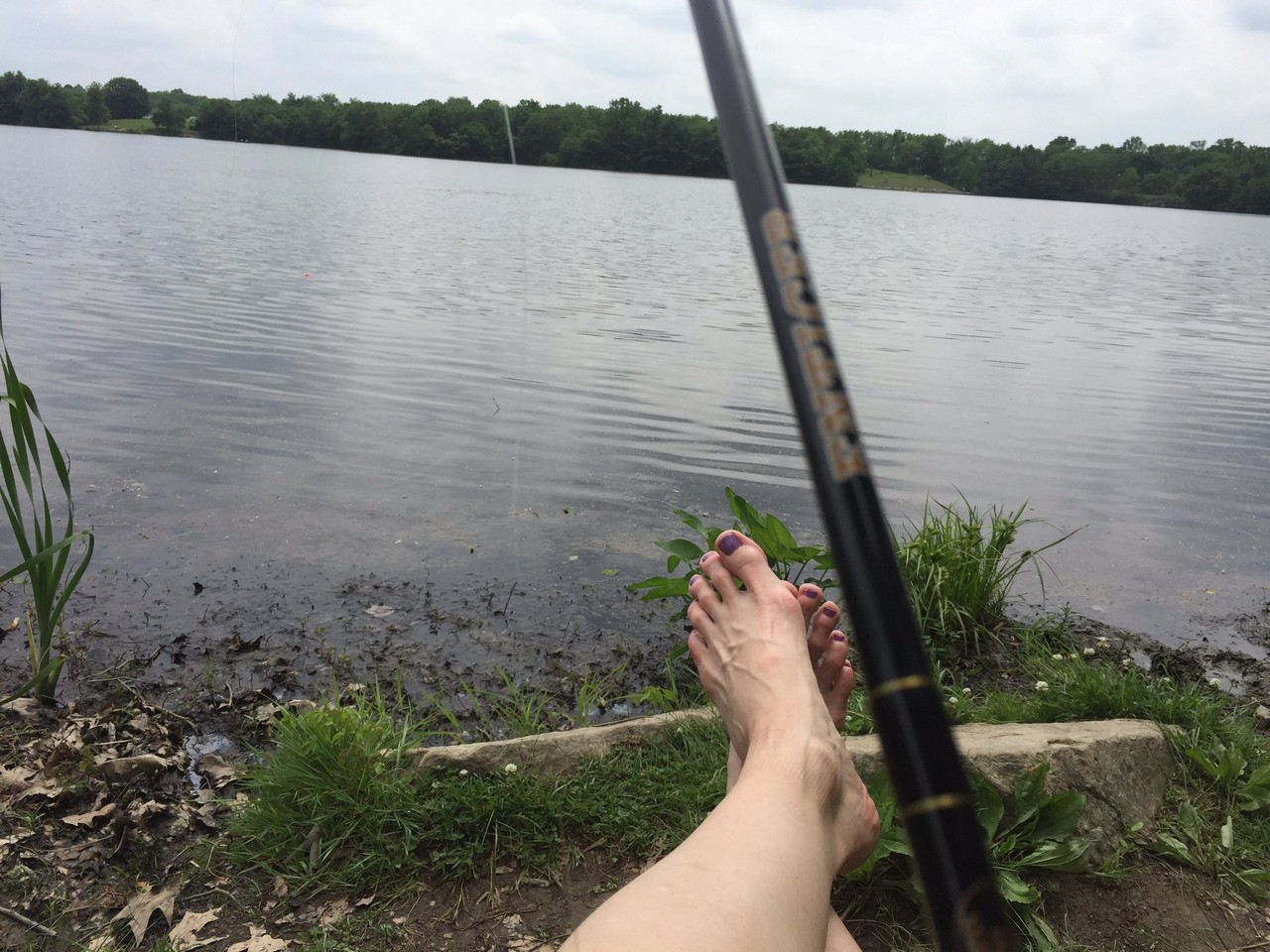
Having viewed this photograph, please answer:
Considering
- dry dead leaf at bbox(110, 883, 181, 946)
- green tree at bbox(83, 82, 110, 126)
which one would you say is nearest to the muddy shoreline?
dry dead leaf at bbox(110, 883, 181, 946)

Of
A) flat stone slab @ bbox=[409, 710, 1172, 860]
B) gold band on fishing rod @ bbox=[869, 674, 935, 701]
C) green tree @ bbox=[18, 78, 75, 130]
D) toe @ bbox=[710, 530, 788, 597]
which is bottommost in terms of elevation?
flat stone slab @ bbox=[409, 710, 1172, 860]

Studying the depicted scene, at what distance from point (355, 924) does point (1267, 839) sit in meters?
2.16

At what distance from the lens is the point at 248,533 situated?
496 cm

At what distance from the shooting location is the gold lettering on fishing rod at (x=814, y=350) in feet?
2.64

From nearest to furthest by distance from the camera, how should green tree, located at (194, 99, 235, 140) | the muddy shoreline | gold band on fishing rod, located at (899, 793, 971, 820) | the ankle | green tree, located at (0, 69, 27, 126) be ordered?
1. gold band on fishing rod, located at (899, 793, 971, 820)
2. the ankle
3. the muddy shoreline
4. green tree, located at (194, 99, 235, 140)
5. green tree, located at (0, 69, 27, 126)

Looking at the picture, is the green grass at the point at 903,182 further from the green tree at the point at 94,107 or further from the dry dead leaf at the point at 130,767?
the dry dead leaf at the point at 130,767

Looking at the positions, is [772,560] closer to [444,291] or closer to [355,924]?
[355,924]

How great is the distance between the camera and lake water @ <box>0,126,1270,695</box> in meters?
4.68

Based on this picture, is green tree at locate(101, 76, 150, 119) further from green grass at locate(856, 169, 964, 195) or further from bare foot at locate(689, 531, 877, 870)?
green grass at locate(856, 169, 964, 195)

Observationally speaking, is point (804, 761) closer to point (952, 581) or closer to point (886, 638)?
point (886, 638)

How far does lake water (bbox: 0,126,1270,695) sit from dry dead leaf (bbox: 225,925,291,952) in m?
1.83

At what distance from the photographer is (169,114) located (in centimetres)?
1060

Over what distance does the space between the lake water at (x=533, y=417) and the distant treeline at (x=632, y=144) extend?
72.3 inches

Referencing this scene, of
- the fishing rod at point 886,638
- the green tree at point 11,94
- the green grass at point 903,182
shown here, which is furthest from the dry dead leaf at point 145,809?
the green grass at point 903,182
